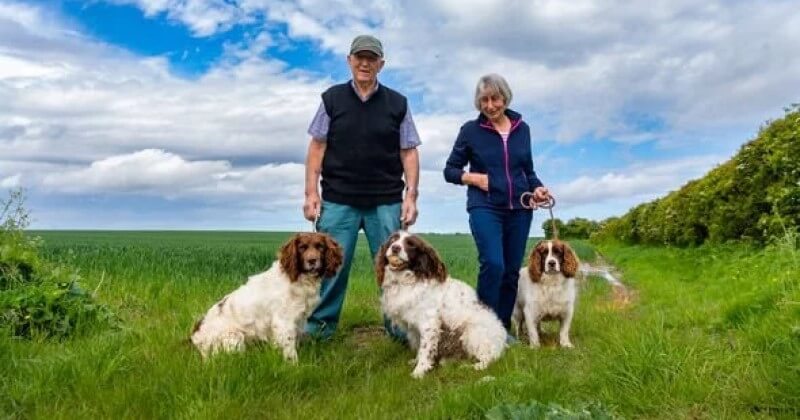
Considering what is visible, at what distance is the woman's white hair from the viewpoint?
24.9ft

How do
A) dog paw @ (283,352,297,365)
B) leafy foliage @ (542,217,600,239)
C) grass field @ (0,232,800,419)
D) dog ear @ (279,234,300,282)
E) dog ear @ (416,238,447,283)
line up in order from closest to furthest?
grass field @ (0,232,800,419) < dog paw @ (283,352,297,365) < dog ear @ (279,234,300,282) < dog ear @ (416,238,447,283) < leafy foliage @ (542,217,600,239)

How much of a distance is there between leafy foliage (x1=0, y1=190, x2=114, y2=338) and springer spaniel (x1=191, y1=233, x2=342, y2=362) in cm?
207

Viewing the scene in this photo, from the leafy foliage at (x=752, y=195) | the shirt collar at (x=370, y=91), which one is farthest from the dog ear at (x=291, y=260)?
the leafy foliage at (x=752, y=195)

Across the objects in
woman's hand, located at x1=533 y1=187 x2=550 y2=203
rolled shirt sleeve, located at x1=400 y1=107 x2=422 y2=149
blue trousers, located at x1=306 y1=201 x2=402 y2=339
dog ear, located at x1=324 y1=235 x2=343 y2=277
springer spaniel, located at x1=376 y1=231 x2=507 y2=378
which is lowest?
springer spaniel, located at x1=376 y1=231 x2=507 y2=378

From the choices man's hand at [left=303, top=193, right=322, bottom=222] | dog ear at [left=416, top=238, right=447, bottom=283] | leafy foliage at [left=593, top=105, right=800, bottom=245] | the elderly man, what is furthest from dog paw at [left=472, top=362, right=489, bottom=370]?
leafy foliage at [left=593, top=105, right=800, bottom=245]

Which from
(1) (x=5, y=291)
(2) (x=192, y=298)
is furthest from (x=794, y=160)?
(1) (x=5, y=291)

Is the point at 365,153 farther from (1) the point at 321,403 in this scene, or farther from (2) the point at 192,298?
(2) the point at 192,298

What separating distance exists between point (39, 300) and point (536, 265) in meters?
5.40

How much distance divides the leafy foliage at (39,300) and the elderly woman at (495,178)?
422cm

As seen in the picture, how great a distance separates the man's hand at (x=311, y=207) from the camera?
7.69 m

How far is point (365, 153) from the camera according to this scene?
7.61 meters

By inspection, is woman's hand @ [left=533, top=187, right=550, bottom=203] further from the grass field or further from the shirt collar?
the shirt collar

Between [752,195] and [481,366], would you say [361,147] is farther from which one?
[752,195]

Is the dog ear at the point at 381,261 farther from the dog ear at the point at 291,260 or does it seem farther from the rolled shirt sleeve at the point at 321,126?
the rolled shirt sleeve at the point at 321,126
